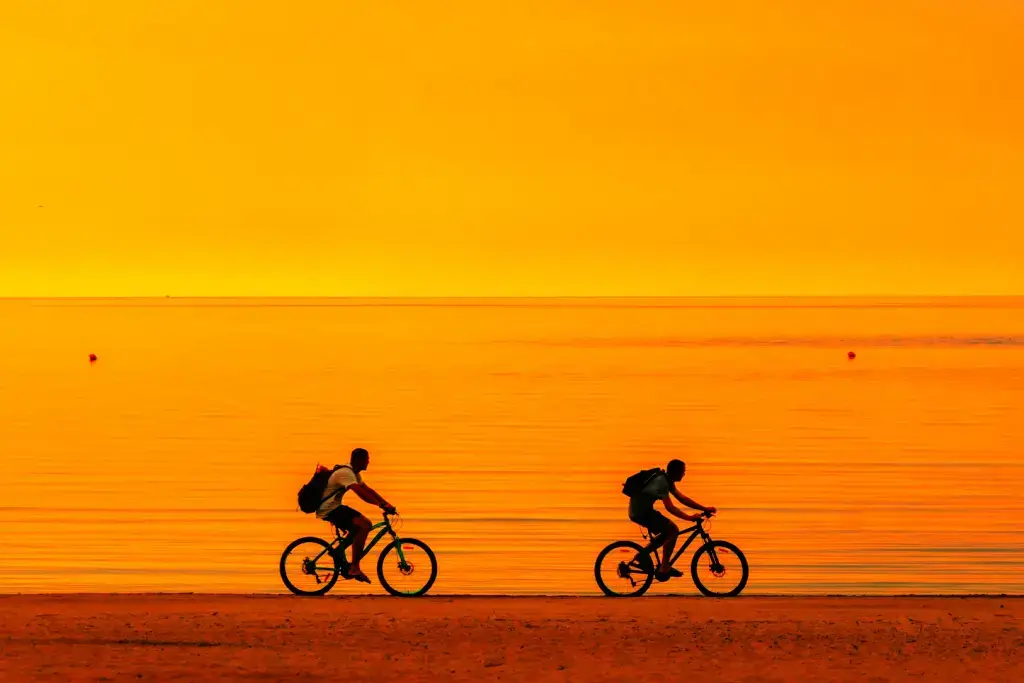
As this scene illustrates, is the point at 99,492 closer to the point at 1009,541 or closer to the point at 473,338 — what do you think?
the point at 1009,541

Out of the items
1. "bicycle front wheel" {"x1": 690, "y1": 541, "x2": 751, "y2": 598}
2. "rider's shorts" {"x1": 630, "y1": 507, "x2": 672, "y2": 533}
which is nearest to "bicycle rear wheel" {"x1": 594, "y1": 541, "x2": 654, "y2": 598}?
"rider's shorts" {"x1": 630, "y1": 507, "x2": 672, "y2": 533}

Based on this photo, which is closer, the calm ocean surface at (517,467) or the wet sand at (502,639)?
the wet sand at (502,639)

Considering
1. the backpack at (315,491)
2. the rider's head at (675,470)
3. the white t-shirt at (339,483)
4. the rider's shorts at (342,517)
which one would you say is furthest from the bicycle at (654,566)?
the backpack at (315,491)

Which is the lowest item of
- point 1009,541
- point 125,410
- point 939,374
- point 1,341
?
point 1009,541

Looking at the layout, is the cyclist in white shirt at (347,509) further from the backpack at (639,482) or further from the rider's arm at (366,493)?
the backpack at (639,482)

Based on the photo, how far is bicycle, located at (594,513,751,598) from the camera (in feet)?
72.8

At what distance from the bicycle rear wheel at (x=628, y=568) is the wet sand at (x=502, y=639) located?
654 mm

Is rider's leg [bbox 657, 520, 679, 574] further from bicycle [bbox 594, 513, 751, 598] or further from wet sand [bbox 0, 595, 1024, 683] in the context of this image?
wet sand [bbox 0, 595, 1024, 683]

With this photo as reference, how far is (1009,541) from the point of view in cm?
3167

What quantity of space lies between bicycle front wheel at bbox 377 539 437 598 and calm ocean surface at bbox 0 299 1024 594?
2.33 m

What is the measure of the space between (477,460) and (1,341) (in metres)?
138

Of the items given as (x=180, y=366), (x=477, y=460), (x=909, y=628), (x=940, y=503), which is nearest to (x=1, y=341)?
(x=180, y=366)

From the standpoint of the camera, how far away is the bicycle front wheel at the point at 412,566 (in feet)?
72.5

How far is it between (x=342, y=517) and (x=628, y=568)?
3.70 m
